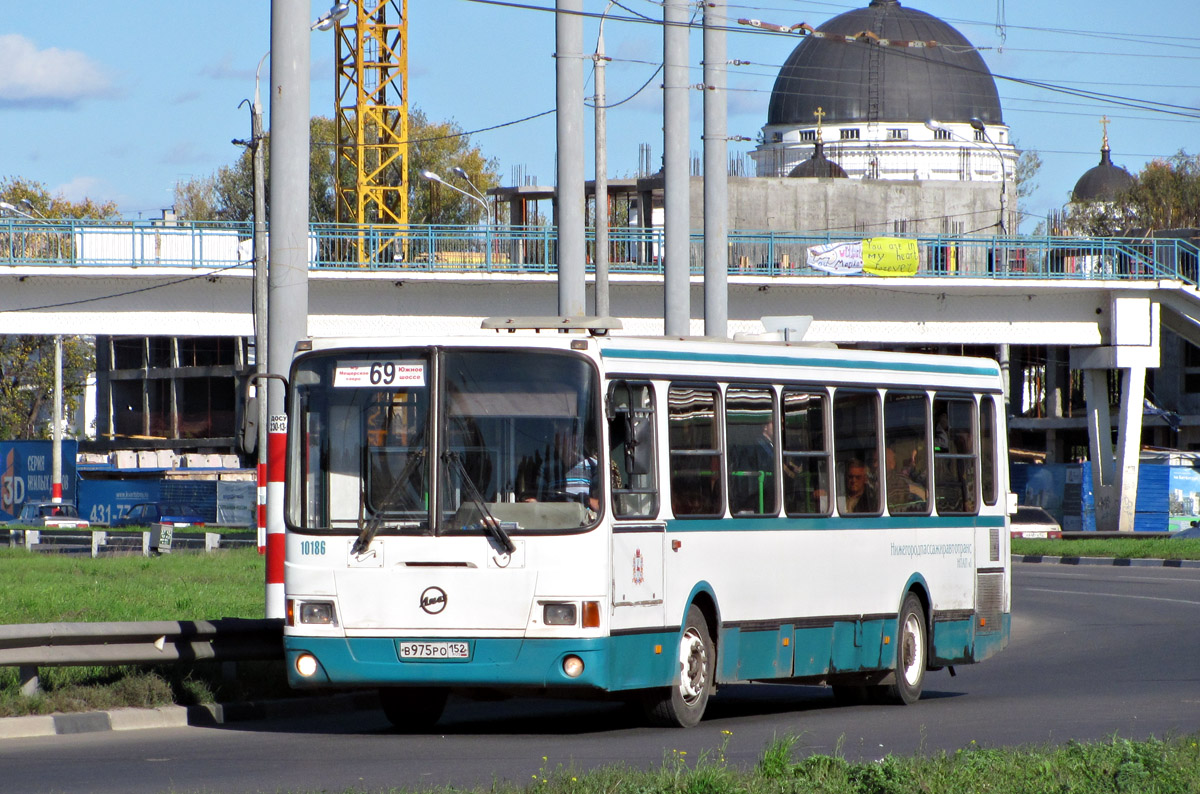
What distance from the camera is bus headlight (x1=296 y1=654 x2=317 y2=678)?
10.7m

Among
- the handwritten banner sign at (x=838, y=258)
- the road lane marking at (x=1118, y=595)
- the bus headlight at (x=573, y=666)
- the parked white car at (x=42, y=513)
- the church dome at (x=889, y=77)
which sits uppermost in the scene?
the church dome at (x=889, y=77)

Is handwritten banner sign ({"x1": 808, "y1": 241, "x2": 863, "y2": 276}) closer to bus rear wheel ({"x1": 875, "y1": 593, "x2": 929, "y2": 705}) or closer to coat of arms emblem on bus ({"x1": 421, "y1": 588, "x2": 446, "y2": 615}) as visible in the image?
bus rear wheel ({"x1": 875, "y1": 593, "x2": 929, "y2": 705})

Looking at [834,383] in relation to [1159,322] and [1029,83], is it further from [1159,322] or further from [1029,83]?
[1159,322]

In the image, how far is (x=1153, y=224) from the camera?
75.6 meters

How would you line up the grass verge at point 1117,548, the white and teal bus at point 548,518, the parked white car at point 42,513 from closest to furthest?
the white and teal bus at point 548,518
the grass verge at point 1117,548
the parked white car at point 42,513

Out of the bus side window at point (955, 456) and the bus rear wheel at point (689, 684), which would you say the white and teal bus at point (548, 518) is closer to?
the bus rear wheel at point (689, 684)

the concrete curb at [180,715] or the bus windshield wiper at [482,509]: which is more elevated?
the bus windshield wiper at [482,509]

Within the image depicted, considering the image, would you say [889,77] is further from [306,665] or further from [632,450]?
[306,665]

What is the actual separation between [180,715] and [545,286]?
2486 centimetres

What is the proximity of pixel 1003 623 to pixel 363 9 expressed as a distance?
53.3 m

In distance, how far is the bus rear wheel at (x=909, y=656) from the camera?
44.7 ft

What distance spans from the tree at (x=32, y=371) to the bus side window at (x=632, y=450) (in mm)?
60419

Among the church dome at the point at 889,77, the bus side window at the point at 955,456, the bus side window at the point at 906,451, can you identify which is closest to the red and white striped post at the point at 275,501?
the bus side window at the point at 906,451

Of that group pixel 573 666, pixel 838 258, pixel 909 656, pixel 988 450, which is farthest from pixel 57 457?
pixel 573 666
